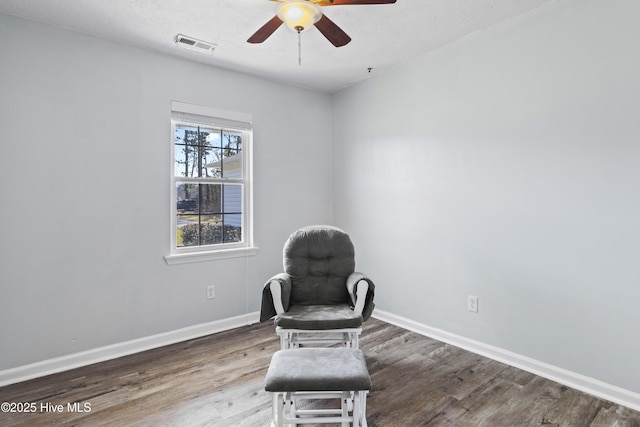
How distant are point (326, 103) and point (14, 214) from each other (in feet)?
10.3

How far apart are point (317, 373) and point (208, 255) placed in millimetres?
2033

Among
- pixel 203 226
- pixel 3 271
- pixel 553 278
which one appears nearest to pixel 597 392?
pixel 553 278

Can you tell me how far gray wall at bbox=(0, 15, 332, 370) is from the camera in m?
2.36

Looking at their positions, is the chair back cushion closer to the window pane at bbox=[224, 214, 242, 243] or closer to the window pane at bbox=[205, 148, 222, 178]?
the window pane at bbox=[224, 214, 242, 243]

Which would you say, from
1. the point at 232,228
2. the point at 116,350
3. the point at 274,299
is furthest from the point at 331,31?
the point at 116,350

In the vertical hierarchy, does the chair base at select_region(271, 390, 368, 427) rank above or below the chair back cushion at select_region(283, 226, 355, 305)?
below

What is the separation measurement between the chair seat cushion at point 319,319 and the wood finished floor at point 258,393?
1.49 ft

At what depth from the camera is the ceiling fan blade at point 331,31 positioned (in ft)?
6.31

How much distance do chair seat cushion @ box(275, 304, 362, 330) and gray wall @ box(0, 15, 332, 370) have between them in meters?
1.30

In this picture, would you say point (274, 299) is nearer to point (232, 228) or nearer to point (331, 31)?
point (232, 228)

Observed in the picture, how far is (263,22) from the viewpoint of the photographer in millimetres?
2461

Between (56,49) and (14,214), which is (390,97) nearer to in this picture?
(56,49)

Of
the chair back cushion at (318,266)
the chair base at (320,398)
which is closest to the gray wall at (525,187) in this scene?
the chair back cushion at (318,266)

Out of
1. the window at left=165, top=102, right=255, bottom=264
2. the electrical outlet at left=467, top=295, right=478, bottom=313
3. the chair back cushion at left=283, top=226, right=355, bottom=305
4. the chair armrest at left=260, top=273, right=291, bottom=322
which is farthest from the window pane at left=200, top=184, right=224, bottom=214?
the electrical outlet at left=467, top=295, right=478, bottom=313
